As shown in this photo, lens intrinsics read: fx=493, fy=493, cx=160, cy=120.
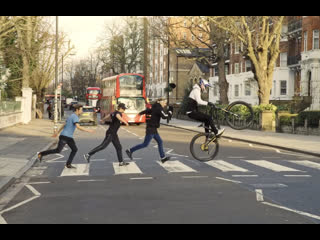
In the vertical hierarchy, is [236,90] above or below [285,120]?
above

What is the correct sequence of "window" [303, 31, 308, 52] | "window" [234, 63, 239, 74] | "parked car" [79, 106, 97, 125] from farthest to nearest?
1. "window" [234, 63, 239, 74]
2. "window" [303, 31, 308, 52]
3. "parked car" [79, 106, 97, 125]

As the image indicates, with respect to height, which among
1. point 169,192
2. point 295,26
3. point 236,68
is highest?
point 295,26

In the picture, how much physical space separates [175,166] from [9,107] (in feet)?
75.2

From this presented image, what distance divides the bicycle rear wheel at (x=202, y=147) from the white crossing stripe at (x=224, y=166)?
281mm

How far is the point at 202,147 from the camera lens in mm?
13914

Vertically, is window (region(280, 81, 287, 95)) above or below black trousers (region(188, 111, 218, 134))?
above

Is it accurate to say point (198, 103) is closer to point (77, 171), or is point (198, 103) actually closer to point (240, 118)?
point (240, 118)

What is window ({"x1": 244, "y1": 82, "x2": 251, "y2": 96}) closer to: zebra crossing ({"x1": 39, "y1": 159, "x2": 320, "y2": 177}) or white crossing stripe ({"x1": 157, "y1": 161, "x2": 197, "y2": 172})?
zebra crossing ({"x1": 39, "y1": 159, "x2": 320, "y2": 177})

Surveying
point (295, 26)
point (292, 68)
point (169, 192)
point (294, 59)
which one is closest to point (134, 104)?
point (294, 59)

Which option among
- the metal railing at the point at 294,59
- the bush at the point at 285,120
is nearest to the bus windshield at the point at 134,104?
the bush at the point at 285,120

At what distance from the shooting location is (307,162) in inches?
579

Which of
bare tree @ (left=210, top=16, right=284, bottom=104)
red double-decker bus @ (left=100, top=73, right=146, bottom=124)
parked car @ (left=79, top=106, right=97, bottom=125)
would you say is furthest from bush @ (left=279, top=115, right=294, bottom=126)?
parked car @ (left=79, top=106, right=97, bottom=125)

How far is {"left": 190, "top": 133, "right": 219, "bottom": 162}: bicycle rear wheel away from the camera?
13.8 metres
